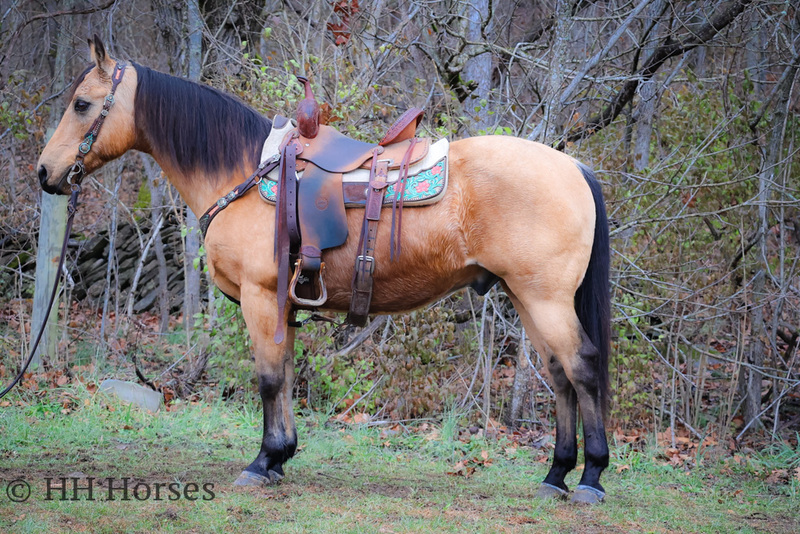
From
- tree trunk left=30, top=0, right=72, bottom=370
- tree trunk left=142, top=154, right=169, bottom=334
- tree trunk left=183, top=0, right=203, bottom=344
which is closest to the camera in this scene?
tree trunk left=30, top=0, right=72, bottom=370

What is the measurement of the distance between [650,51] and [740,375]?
3135mm

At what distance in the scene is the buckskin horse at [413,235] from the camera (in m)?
3.38

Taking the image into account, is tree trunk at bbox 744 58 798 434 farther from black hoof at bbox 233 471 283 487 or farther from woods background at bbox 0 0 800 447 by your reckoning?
black hoof at bbox 233 471 283 487

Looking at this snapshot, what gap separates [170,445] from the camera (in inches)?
183

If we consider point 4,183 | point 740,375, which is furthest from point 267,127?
point 4,183

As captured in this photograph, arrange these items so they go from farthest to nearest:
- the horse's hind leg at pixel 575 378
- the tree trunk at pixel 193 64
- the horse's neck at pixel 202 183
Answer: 1. the tree trunk at pixel 193 64
2. the horse's neck at pixel 202 183
3. the horse's hind leg at pixel 575 378

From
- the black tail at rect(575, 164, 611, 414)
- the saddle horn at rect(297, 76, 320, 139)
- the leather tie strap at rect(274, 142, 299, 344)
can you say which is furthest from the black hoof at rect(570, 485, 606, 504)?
the saddle horn at rect(297, 76, 320, 139)

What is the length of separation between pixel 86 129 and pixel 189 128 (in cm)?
55

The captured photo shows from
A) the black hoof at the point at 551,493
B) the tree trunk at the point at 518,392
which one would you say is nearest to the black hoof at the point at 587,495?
the black hoof at the point at 551,493

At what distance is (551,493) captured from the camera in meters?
3.59

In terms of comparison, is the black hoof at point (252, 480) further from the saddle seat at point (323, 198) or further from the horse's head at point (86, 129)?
the horse's head at point (86, 129)

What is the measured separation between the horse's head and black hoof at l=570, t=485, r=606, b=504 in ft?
10.3

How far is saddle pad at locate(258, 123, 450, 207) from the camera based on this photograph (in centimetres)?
346

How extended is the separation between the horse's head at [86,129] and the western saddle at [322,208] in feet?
3.11
